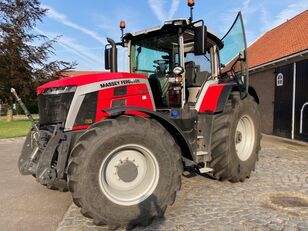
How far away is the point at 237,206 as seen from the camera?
4637 millimetres

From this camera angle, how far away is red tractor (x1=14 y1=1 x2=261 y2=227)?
149 inches

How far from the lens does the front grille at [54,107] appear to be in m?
4.27

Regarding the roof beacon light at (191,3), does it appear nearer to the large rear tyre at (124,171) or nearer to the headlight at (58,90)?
the large rear tyre at (124,171)

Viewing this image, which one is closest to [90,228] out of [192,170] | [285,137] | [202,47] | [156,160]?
[156,160]

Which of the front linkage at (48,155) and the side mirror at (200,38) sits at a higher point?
the side mirror at (200,38)

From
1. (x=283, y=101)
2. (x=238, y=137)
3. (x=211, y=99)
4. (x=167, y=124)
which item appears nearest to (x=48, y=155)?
(x=167, y=124)

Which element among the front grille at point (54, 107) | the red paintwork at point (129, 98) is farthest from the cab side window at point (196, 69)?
the front grille at point (54, 107)

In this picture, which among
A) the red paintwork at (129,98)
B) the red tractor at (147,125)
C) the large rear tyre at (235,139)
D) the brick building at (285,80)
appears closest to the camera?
the red tractor at (147,125)

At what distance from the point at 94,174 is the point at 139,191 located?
667 mm

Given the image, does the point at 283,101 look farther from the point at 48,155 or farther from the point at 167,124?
the point at 48,155

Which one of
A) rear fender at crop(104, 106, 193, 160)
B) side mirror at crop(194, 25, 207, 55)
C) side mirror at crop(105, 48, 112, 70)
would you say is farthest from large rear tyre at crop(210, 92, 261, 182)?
side mirror at crop(105, 48, 112, 70)

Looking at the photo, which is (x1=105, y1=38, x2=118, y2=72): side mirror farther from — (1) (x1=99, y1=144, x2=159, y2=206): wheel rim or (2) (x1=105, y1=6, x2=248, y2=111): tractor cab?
(1) (x1=99, y1=144, x2=159, y2=206): wheel rim

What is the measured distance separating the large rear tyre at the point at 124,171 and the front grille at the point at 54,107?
2.28 ft

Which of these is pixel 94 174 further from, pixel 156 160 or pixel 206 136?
pixel 206 136
